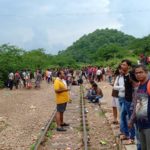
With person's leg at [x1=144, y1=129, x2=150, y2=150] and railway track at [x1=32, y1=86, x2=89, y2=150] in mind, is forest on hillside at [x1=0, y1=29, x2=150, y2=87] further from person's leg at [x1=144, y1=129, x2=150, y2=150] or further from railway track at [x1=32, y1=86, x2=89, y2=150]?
person's leg at [x1=144, y1=129, x2=150, y2=150]

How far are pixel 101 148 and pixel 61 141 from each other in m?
1.45

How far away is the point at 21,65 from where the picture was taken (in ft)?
144

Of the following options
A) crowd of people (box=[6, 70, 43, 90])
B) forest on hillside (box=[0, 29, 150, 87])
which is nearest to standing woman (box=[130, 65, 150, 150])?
crowd of people (box=[6, 70, 43, 90])

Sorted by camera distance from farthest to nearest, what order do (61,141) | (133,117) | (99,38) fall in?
1. (99,38)
2. (61,141)
3. (133,117)

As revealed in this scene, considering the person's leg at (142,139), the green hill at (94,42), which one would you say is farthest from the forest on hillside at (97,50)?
the person's leg at (142,139)

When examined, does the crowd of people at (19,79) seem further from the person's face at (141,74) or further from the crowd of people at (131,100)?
the person's face at (141,74)

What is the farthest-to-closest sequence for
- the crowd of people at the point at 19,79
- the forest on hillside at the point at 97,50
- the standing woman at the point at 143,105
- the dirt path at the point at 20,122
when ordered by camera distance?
the forest on hillside at the point at 97,50
the crowd of people at the point at 19,79
the dirt path at the point at 20,122
the standing woman at the point at 143,105

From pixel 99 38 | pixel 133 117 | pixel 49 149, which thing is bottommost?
pixel 49 149

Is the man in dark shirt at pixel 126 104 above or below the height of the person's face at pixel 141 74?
below

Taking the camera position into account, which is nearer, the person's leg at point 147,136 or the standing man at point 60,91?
the person's leg at point 147,136

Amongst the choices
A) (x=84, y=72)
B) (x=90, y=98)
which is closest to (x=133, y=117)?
(x=90, y=98)

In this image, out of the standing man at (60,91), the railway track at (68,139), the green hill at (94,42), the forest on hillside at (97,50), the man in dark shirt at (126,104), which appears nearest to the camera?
the man in dark shirt at (126,104)

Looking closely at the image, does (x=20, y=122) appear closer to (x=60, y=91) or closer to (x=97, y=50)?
(x=60, y=91)

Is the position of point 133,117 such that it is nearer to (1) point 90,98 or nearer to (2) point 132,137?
(2) point 132,137
